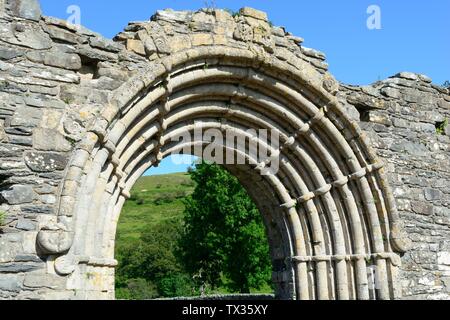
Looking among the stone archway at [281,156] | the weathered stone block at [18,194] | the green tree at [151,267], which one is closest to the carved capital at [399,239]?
the stone archway at [281,156]

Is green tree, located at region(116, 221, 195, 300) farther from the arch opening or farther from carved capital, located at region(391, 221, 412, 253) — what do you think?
carved capital, located at region(391, 221, 412, 253)

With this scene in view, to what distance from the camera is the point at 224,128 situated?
7.14m

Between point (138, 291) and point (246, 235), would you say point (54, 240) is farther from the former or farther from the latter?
point (138, 291)

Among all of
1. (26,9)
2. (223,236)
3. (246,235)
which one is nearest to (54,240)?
(26,9)

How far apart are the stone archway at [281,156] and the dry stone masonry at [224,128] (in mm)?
20

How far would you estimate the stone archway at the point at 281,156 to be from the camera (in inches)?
223

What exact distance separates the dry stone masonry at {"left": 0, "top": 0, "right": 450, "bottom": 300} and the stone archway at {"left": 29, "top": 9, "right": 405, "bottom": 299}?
0.07 feet

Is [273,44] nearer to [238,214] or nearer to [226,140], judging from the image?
[226,140]

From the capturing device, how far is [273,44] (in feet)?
22.2

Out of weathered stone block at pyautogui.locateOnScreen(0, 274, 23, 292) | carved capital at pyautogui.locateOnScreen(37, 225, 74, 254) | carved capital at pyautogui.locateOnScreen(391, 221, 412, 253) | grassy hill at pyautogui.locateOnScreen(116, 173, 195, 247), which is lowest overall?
weathered stone block at pyautogui.locateOnScreen(0, 274, 23, 292)

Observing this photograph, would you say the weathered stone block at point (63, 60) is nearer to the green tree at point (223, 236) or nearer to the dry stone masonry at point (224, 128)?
the dry stone masonry at point (224, 128)

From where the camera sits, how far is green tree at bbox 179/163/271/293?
1934 cm

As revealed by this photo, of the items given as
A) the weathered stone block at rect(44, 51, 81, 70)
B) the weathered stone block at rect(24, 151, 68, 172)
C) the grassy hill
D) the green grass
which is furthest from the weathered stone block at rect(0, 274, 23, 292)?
the grassy hill
